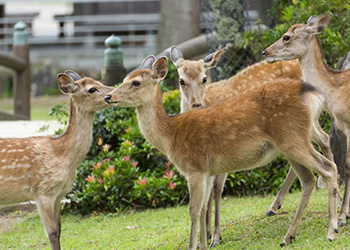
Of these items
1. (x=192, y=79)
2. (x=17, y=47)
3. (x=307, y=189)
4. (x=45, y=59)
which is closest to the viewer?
(x=307, y=189)

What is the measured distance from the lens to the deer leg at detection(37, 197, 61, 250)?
5.83 metres

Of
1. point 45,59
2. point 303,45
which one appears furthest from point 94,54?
point 303,45

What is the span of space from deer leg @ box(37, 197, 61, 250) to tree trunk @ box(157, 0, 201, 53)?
8.54 m

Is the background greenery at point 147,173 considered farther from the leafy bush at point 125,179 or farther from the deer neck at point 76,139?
the deer neck at point 76,139

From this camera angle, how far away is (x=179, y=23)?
46.4 ft

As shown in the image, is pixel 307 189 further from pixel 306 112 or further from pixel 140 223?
pixel 140 223

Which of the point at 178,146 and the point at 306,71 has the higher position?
the point at 306,71

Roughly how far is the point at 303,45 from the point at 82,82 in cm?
224

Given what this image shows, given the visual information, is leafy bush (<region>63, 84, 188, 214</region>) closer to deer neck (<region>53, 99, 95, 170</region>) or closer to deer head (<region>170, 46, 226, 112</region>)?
deer head (<region>170, 46, 226, 112</region>)

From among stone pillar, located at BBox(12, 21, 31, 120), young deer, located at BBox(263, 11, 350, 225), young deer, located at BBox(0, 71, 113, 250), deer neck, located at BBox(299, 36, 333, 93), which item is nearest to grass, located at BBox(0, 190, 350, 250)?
young deer, located at BBox(263, 11, 350, 225)

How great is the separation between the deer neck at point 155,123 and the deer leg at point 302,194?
3.77 feet

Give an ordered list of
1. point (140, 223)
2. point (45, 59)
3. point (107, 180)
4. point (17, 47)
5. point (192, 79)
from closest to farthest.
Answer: point (192, 79) < point (140, 223) < point (107, 180) < point (17, 47) < point (45, 59)

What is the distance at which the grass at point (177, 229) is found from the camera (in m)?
5.79

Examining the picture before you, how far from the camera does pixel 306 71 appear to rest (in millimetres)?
6547
